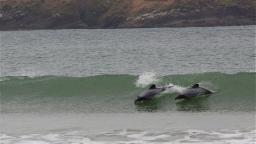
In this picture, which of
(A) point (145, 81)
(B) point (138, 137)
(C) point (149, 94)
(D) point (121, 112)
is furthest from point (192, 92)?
(B) point (138, 137)

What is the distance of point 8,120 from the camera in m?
17.5

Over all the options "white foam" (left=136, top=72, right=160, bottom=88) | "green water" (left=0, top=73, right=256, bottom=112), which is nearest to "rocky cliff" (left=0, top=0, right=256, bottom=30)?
"white foam" (left=136, top=72, right=160, bottom=88)

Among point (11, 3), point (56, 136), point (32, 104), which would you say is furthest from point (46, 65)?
point (11, 3)

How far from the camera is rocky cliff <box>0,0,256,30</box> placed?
152250 mm

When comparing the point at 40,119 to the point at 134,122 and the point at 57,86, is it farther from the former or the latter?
the point at 57,86

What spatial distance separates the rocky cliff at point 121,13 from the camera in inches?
5994

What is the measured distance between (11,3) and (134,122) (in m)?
160

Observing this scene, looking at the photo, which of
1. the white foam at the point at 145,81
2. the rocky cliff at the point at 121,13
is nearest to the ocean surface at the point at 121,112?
the white foam at the point at 145,81

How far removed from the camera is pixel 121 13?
165 m

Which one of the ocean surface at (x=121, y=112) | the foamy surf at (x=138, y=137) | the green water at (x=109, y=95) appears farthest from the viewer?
the green water at (x=109, y=95)

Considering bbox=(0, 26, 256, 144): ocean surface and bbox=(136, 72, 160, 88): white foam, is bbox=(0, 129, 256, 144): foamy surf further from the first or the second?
bbox=(136, 72, 160, 88): white foam

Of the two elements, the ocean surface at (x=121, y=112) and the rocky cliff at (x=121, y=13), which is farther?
the rocky cliff at (x=121, y=13)

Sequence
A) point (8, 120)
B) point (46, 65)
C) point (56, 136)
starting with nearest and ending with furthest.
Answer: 1. point (56, 136)
2. point (8, 120)
3. point (46, 65)

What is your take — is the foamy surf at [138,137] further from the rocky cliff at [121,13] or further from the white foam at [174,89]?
the rocky cliff at [121,13]
